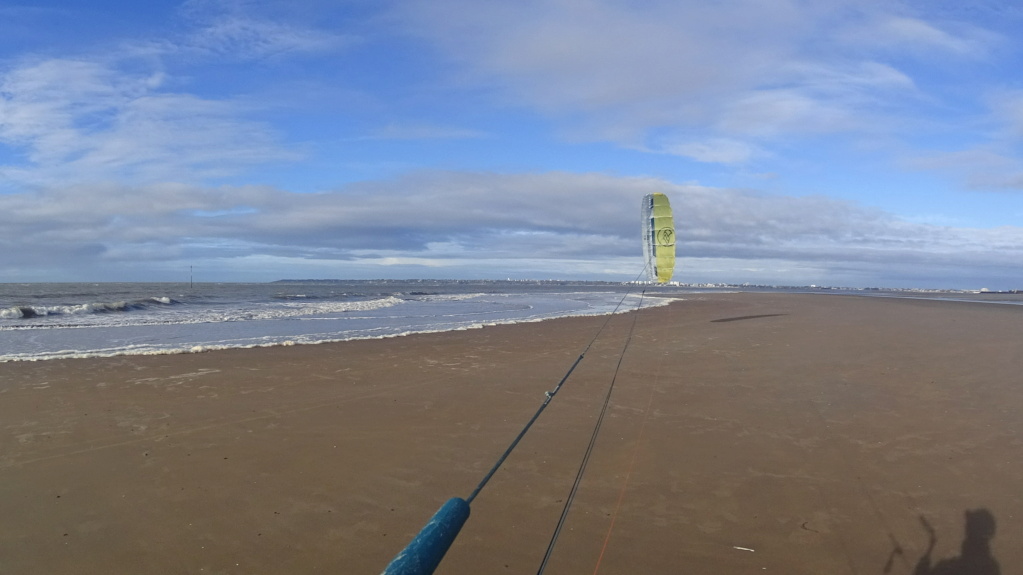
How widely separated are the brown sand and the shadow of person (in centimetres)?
4

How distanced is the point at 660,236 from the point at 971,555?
30.0ft

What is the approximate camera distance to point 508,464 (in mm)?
5133

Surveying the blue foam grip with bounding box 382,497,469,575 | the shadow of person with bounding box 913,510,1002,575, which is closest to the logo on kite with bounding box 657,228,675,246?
the shadow of person with bounding box 913,510,1002,575

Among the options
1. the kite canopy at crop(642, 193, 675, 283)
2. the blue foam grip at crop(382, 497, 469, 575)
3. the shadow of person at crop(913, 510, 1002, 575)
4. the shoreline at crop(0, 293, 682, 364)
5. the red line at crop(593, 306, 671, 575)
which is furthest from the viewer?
the kite canopy at crop(642, 193, 675, 283)

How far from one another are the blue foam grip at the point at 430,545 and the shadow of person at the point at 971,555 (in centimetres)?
317

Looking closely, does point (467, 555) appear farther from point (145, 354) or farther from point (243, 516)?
point (145, 354)

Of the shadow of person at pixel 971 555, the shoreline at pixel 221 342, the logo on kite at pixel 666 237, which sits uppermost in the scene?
the logo on kite at pixel 666 237

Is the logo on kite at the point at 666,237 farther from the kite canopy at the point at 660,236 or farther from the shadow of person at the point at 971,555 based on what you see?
the shadow of person at the point at 971,555

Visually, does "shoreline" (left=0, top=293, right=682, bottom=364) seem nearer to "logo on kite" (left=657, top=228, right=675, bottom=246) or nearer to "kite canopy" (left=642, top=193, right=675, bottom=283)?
"kite canopy" (left=642, top=193, right=675, bottom=283)

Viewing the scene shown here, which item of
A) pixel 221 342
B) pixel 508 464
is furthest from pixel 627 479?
pixel 221 342

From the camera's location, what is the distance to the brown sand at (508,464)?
12.1 ft

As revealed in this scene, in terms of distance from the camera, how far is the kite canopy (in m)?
12.2

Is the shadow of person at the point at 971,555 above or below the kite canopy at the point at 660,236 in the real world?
below

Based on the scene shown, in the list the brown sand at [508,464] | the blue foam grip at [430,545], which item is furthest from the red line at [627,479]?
the blue foam grip at [430,545]
